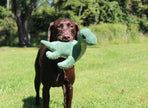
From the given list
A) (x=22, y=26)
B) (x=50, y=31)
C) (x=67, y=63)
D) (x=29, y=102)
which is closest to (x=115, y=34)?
(x=22, y=26)

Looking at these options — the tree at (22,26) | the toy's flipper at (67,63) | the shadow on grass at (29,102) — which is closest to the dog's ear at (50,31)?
the toy's flipper at (67,63)

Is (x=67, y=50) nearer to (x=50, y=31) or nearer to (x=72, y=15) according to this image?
(x=50, y=31)

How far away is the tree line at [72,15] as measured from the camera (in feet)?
56.9

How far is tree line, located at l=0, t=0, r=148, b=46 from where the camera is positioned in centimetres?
1733

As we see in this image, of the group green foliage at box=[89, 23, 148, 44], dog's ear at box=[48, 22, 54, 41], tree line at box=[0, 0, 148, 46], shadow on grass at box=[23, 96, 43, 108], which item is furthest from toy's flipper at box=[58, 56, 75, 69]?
tree line at box=[0, 0, 148, 46]

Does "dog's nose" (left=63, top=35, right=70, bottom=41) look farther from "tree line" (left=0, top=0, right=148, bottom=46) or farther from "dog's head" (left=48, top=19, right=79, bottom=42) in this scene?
"tree line" (left=0, top=0, right=148, bottom=46)

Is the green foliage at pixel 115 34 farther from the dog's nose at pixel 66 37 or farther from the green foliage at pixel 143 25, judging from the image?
the dog's nose at pixel 66 37

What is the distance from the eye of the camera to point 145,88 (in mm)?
4852

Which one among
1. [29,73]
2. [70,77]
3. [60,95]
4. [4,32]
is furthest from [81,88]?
[4,32]

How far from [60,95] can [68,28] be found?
2115 millimetres

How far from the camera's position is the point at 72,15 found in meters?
17.1

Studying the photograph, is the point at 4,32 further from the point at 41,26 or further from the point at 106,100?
the point at 106,100

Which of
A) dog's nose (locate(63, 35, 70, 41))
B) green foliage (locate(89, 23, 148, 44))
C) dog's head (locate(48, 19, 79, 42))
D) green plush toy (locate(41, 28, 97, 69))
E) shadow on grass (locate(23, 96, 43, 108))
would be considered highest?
dog's head (locate(48, 19, 79, 42))

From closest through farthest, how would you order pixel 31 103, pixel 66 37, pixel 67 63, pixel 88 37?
pixel 88 37 → pixel 67 63 → pixel 66 37 → pixel 31 103
